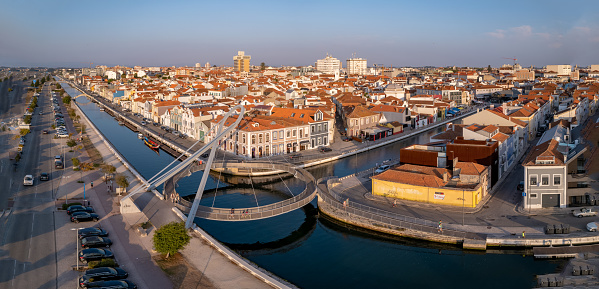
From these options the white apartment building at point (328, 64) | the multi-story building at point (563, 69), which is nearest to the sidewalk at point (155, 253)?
the multi-story building at point (563, 69)

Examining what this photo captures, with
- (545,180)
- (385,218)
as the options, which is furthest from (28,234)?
(545,180)

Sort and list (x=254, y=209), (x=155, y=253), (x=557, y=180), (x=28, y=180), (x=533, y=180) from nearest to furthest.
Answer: (x=155, y=253) < (x=254, y=209) < (x=557, y=180) < (x=533, y=180) < (x=28, y=180)

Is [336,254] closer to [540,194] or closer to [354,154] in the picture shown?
[540,194]

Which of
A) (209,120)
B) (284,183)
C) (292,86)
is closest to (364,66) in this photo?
(292,86)

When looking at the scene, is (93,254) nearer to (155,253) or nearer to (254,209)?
(155,253)

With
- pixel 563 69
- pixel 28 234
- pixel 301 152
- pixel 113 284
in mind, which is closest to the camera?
pixel 113 284

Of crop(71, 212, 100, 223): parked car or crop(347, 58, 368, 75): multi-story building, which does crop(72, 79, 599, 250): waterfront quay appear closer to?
crop(71, 212, 100, 223): parked car

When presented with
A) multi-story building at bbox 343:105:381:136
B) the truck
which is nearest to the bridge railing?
the truck
